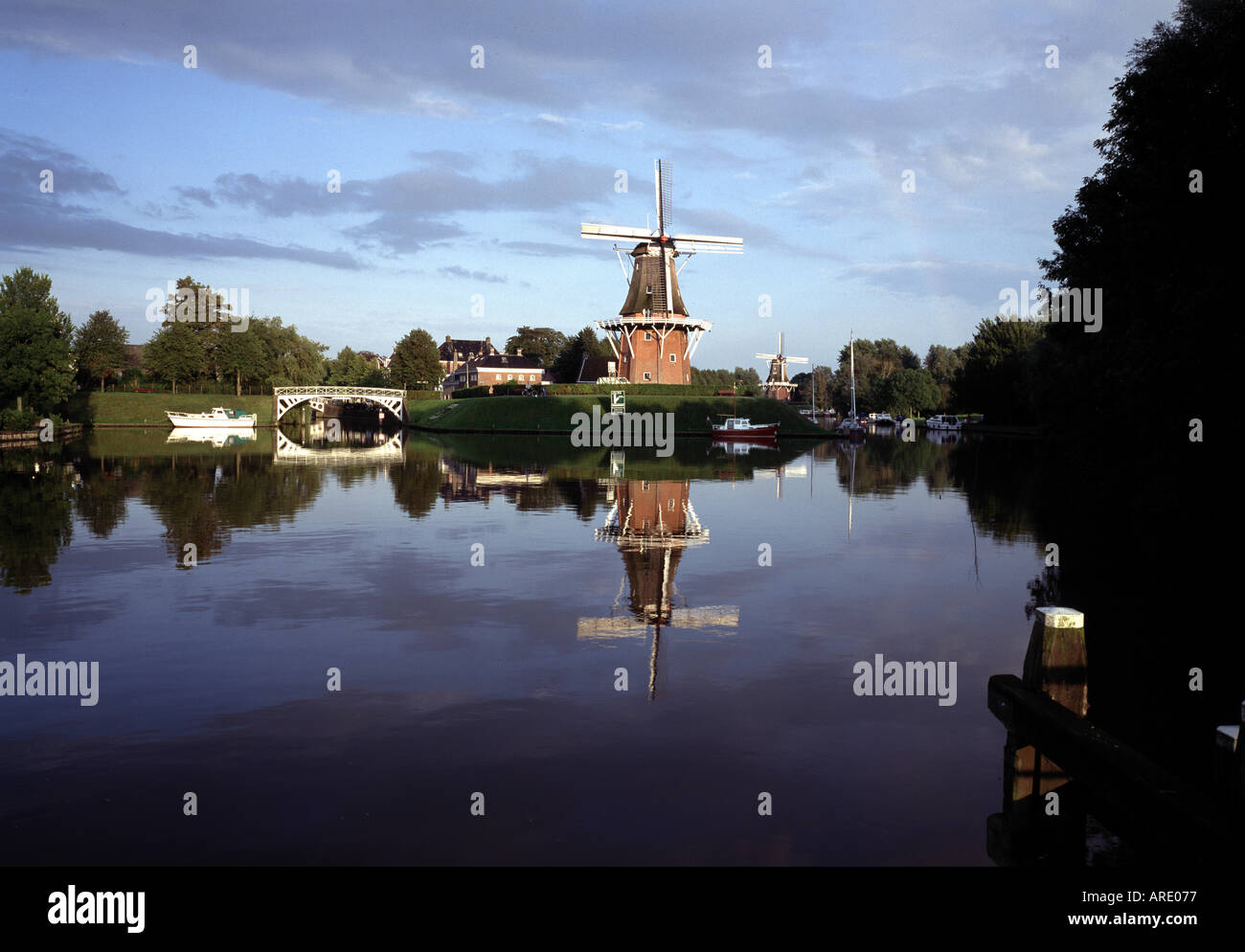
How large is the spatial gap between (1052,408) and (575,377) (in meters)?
91.3

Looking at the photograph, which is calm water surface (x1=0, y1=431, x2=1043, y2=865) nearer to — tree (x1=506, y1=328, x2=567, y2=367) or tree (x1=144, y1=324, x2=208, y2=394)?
tree (x1=144, y1=324, x2=208, y2=394)

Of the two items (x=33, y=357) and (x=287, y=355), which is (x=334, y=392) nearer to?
(x=287, y=355)

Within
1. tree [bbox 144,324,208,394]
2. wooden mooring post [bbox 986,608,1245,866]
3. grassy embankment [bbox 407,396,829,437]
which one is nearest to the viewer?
wooden mooring post [bbox 986,608,1245,866]

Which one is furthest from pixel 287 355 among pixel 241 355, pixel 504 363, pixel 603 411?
pixel 603 411

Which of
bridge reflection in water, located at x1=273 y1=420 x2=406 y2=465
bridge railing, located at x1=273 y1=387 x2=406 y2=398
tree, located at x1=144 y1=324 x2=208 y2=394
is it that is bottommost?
bridge reflection in water, located at x1=273 y1=420 x2=406 y2=465

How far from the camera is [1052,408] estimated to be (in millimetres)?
55938

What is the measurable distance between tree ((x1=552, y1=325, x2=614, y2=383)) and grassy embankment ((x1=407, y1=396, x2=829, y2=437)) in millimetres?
31867

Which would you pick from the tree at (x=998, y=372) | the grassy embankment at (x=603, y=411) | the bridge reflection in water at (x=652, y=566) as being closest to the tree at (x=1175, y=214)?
the bridge reflection in water at (x=652, y=566)

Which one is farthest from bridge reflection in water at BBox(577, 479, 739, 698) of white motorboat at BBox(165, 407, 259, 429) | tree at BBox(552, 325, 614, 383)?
tree at BBox(552, 325, 614, 383)

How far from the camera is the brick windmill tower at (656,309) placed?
311 feet

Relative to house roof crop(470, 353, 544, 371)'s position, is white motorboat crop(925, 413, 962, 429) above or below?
below

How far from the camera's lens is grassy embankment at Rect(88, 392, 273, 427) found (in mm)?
113688

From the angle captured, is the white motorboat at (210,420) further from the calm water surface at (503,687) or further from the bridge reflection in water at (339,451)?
the calm water surface at (503,687)
